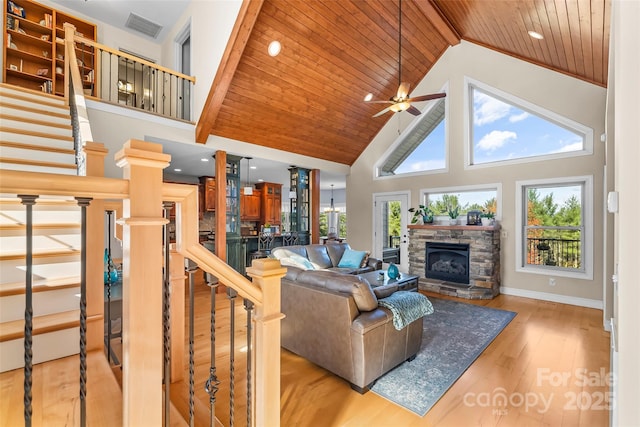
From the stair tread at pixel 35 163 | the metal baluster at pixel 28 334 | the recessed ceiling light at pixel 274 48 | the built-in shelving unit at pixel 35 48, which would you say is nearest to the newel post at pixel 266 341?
the metal baluster at pixel 28 334

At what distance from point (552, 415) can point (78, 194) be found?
317 cm

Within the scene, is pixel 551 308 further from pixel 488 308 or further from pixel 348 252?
pixel 348 252

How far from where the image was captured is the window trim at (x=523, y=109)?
4664 millimetres

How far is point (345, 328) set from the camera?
2.38 m

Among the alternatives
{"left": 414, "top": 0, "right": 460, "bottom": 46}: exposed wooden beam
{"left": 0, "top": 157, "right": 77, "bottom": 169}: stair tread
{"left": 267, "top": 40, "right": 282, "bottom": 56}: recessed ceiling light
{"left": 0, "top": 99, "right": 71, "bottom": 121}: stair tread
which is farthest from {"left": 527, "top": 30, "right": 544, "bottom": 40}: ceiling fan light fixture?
{"left": 0, "top": 99, "right": 71, "bottom": 121}: stair tread

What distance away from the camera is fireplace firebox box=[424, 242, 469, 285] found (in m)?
5.46

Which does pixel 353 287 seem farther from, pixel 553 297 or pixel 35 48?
pixel 35 48

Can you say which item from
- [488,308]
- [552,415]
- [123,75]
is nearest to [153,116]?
[123,75]

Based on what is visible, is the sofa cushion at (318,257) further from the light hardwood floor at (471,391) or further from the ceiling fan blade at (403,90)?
the ceiling fan blade at (403,90)

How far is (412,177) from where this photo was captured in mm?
6684

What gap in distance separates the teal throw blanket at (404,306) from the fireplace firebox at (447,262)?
3.14 m

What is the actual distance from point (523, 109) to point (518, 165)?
3.46ft

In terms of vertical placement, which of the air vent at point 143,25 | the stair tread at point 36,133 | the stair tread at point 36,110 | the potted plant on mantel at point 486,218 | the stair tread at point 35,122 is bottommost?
the potted plant on mantel at point 486,218

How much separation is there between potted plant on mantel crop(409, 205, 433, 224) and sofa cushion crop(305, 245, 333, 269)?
Result: 218 centimetres
